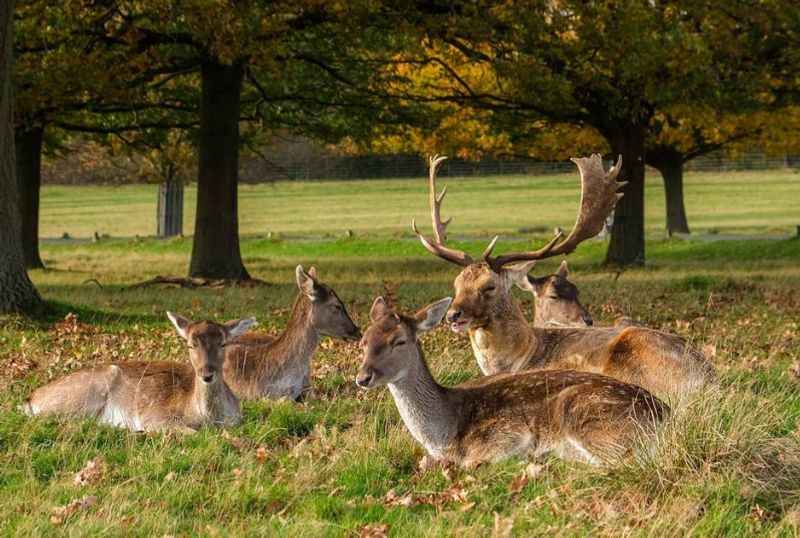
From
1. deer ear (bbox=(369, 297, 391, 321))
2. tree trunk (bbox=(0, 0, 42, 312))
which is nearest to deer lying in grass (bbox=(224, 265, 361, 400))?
deer ear (bbox=(369, 297, 391, 321))

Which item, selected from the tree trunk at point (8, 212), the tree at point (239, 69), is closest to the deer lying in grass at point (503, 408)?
the tree trunk at point (8, 212)

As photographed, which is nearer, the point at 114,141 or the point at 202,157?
the point at 202,157

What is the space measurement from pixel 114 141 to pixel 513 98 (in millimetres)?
9040

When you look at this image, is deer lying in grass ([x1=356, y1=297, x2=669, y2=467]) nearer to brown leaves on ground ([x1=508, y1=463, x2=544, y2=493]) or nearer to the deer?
brown leaves on ground ([x1=508, y1=463, x2=544, y2=493])

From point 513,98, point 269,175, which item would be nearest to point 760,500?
point 513,98

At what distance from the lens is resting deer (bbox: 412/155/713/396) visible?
8305mm

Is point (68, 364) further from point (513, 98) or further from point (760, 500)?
point (513, 98)

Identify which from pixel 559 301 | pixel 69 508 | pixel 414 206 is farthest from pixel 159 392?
pixel 414 206

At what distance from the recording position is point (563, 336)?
9.19m

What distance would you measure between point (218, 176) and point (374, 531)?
53.1ft

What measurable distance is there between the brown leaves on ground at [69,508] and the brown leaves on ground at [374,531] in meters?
1.34

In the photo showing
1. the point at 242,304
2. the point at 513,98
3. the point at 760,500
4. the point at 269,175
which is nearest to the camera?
the point at 760,500

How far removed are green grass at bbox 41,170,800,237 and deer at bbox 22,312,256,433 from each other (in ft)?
94.0

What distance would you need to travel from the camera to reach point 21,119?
832 inches
